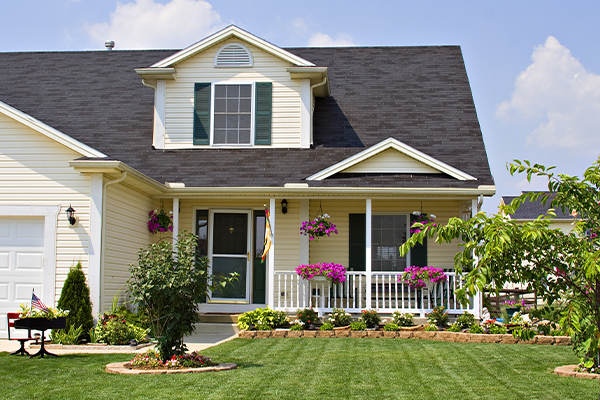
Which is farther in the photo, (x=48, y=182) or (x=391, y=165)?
(x=391, y=165)

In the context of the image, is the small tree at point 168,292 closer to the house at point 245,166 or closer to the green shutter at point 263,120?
the house at point 245,166

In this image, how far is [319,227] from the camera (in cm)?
1257

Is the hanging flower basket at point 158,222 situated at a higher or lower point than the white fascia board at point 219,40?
lower

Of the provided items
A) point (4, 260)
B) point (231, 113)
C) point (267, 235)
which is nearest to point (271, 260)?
point (267, 235)

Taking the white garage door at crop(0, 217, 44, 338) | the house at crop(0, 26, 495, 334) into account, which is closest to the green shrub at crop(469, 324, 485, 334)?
the house at crop(0, 26, 495, 334)

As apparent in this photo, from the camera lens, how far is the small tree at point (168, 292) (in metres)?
7.67

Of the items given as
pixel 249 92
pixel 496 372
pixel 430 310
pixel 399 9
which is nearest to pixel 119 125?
pixel 249 92

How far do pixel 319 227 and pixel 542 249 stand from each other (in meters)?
7.50

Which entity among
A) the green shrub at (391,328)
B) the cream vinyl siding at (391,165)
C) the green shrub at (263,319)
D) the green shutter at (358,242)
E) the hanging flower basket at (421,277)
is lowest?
the green shrub at (391,328)

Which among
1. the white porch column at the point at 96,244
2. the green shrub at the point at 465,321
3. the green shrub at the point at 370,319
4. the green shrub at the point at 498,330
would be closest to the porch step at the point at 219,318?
the green shrub at the point at 370,319

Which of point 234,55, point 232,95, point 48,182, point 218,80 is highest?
point 234,55

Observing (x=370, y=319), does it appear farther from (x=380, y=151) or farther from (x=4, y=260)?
(x=4, y=260)

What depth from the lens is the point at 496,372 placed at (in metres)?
7.64

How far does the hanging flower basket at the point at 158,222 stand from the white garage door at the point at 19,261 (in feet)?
7.92
